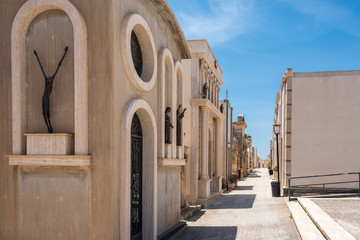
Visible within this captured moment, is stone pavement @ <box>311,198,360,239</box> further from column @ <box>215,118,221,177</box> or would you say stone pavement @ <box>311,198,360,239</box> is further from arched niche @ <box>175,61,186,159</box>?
column @ <box>215,118,221,177</box>

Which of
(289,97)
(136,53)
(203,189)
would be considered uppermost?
(136,53)

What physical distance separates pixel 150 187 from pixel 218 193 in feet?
40.2

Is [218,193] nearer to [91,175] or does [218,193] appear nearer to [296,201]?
[296,201]

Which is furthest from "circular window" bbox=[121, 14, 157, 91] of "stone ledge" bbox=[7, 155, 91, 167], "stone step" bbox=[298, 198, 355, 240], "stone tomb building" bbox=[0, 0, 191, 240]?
"stone step" bbox=[298, 198, 355, 240]

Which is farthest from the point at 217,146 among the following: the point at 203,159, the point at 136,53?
the point at 136,53

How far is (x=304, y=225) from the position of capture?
10352 millimetres

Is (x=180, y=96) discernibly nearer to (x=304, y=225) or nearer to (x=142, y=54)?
(x=142, y=54)

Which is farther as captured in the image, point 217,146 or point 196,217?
point 217,146

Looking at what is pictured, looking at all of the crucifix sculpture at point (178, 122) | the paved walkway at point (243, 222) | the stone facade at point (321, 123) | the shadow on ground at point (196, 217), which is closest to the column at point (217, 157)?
the paved walkway at point (243, 222)

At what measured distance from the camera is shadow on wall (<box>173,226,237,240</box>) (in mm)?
10289

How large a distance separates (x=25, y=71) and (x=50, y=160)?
1.88 metres

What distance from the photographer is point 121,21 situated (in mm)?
7262

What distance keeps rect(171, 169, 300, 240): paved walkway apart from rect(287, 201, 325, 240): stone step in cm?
25

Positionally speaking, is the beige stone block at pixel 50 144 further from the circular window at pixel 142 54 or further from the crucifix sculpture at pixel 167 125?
the crucifix sculpture at pixel 167 125
